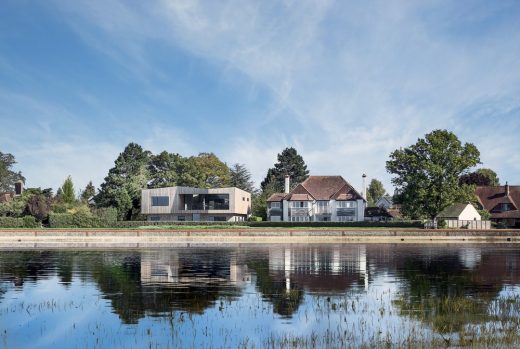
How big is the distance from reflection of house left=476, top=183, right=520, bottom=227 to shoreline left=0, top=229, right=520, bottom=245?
24.0m

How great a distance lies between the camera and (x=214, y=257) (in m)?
48.2

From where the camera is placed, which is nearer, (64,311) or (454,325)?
(454,325)

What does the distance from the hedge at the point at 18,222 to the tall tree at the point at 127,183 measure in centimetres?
2286

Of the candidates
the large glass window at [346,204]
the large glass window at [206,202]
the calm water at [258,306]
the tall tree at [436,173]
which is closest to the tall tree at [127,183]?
the large glass window at [206,202]

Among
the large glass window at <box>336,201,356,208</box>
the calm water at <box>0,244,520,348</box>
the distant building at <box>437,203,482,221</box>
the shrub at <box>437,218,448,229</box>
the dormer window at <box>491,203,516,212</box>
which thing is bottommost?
the calm water at <box>0,244,520,348</box>

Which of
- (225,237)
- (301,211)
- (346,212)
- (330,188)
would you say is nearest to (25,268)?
(225,237)

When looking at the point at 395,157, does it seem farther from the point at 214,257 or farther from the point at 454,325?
the point at 454,325

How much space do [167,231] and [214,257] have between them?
2447 centimetres

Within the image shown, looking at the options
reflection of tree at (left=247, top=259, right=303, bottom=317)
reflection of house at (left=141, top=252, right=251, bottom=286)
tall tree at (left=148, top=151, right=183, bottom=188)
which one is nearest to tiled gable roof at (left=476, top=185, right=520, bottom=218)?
tall tree at (left=148, top=151, right=183, bottom=188)

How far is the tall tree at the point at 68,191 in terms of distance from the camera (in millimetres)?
103438

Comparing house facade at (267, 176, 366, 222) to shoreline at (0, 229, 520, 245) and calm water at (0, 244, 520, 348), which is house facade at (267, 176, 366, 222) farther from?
calm water at (0, 244, 520, 348)

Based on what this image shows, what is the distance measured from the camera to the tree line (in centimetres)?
8106

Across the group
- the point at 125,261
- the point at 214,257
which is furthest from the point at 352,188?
the point at 125,261

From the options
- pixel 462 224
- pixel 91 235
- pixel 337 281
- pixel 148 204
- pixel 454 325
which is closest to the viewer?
pixel 454 325
